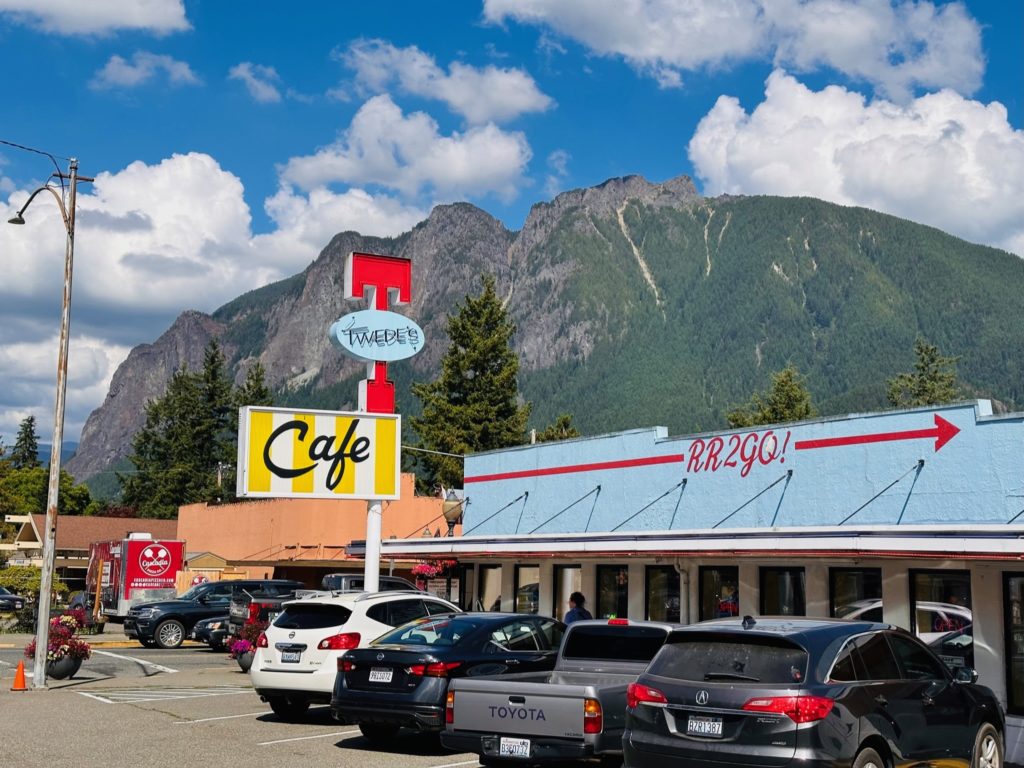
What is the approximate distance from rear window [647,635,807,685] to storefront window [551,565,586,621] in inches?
635

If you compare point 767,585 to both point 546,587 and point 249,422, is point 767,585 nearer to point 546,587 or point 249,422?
point 546,587

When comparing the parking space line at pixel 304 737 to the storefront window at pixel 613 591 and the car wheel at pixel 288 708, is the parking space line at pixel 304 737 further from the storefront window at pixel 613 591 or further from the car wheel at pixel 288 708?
the storefront window at pixel 613 591

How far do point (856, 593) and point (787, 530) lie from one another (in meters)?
2.03

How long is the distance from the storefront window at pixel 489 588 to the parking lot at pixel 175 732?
7.70 metres

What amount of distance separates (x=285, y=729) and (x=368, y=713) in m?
2.38

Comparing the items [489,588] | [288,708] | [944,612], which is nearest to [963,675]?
[944,612]

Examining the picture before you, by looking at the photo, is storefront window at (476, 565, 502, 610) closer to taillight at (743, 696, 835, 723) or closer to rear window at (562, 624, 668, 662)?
rear window at (562, 624, 668, 662)

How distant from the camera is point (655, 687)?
9547 millimetres

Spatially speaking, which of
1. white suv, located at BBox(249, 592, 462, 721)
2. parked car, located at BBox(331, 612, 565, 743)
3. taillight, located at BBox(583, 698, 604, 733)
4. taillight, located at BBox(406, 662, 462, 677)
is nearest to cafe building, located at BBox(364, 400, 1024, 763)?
parked car, located at BBox(331, 612, 565, 743)

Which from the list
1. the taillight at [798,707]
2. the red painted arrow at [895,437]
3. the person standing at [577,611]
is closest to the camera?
the taillight at [798,707]

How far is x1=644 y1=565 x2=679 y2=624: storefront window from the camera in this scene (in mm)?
23531

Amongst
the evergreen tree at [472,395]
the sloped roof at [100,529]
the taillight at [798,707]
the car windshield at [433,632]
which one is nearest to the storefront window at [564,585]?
the car windshield at [433,632]

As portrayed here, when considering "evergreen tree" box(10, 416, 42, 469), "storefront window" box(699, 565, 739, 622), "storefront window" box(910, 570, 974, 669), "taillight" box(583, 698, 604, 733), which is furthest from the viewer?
"evergreen tree" box(10, 416, 42, 469)

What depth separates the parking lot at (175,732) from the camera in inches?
506
